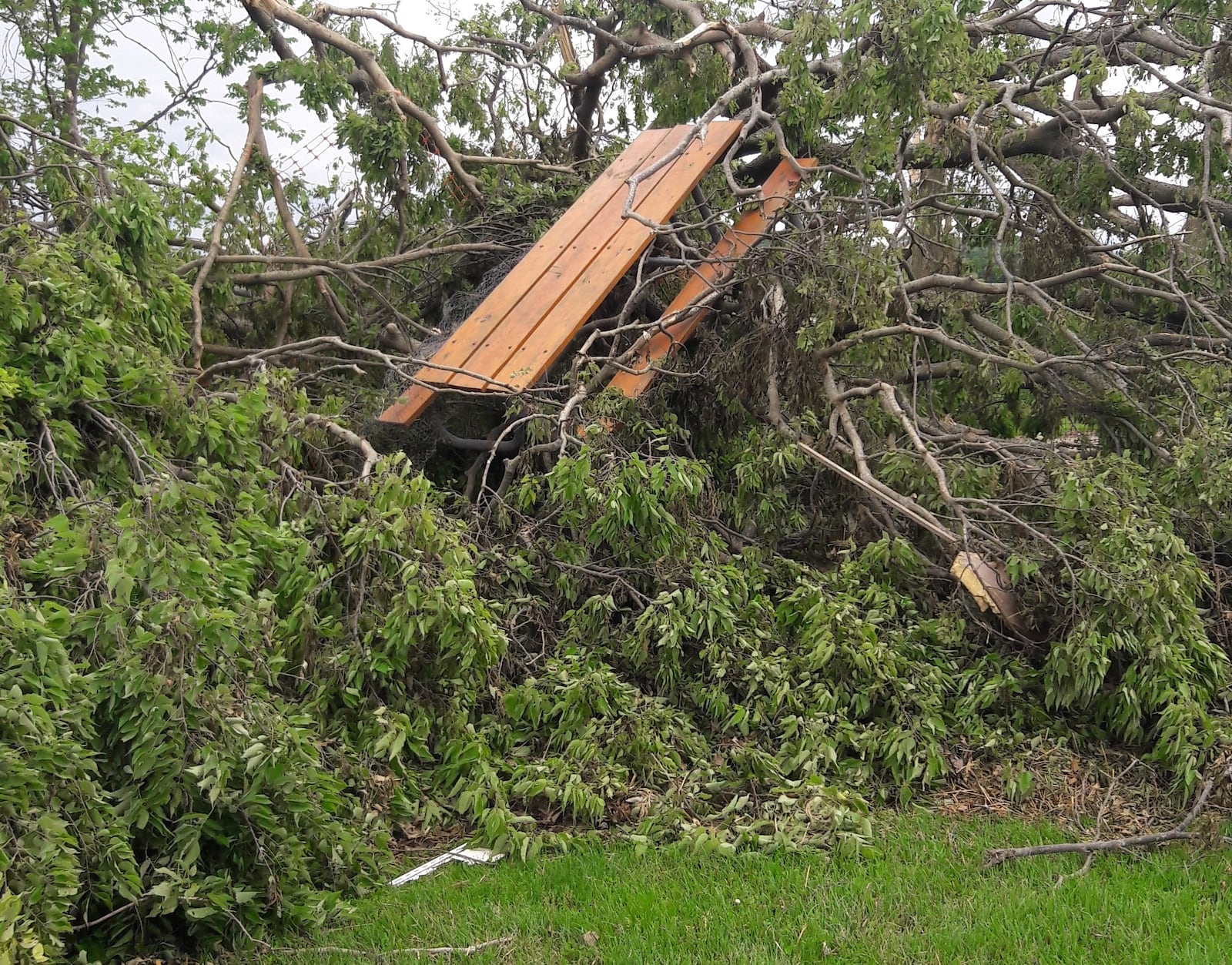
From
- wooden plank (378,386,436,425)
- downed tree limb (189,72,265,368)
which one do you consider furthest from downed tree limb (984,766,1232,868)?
downed tree limb (189,72,265,368)

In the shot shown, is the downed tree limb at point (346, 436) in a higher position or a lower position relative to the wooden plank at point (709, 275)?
lower

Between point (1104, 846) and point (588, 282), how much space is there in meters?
3.41

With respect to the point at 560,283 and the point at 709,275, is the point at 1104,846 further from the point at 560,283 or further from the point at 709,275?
the point at 560,283

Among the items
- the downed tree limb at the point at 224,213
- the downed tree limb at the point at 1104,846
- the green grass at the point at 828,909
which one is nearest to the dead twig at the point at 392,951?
the green grass at the point at 828,909

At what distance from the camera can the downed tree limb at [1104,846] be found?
3.26m

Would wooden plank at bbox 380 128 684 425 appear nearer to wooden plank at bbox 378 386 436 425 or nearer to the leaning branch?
wooden plank at bbox 378 386 436 425

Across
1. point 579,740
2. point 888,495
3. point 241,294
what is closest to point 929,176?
point 888,495

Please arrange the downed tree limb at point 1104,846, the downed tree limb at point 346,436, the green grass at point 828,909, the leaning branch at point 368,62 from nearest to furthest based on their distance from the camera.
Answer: the green grass at point 828,909 → the downed tree limb at point 1104,846 → the downed tree limb at point 346,436 → the leaning branch at point 368,62

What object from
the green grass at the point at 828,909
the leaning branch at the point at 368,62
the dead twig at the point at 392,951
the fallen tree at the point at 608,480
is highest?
the leaning branch at the point at 368,62

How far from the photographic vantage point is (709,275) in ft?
18.1

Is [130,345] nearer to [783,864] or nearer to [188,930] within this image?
[188,930]

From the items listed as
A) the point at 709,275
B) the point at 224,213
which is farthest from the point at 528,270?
the point at 224,213

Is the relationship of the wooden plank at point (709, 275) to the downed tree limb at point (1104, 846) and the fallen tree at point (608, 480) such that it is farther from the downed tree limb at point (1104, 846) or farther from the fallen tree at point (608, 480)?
the downed tree limb at point (1104, 846)

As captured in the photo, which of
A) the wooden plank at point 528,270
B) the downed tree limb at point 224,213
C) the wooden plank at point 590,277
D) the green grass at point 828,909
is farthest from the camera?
the downed tree limb at point 224,213
